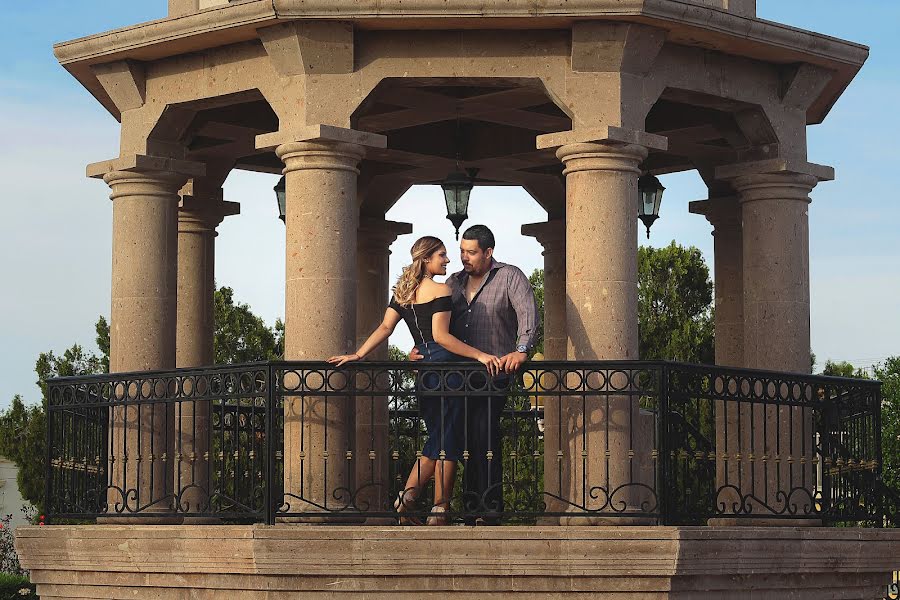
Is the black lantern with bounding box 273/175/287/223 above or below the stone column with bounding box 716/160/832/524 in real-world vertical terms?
above

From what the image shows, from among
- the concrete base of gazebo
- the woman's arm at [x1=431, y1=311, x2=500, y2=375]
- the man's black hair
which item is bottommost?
the concrete base of gazebo

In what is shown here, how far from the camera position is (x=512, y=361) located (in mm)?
13438

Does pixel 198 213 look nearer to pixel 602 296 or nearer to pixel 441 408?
pixel 441 408

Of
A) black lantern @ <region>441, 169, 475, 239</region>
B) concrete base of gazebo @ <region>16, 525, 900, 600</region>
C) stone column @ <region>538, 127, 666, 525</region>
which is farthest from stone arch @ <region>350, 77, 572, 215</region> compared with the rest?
concrete base of gazebo @ <region>16, 525, 900, 600</region>

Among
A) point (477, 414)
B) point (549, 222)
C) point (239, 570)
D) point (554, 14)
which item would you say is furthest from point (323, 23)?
point (549, 222)

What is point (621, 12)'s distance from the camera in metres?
14.1

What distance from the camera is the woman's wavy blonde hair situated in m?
13.9

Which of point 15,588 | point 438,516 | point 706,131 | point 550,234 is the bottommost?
point 15,588

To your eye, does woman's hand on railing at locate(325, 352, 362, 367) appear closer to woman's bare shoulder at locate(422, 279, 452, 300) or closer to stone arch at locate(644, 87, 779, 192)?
woman's bare shoulder at locate(422, 279, 452, 300)

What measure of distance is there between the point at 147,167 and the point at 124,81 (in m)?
0.83

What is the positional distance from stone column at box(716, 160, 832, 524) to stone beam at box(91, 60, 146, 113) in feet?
18.1

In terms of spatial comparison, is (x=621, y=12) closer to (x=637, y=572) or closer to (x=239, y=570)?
(x=637, y=572)

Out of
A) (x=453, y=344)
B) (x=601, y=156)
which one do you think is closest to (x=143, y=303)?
(x=453, y=344)

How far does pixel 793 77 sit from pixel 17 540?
8232 millimetres
